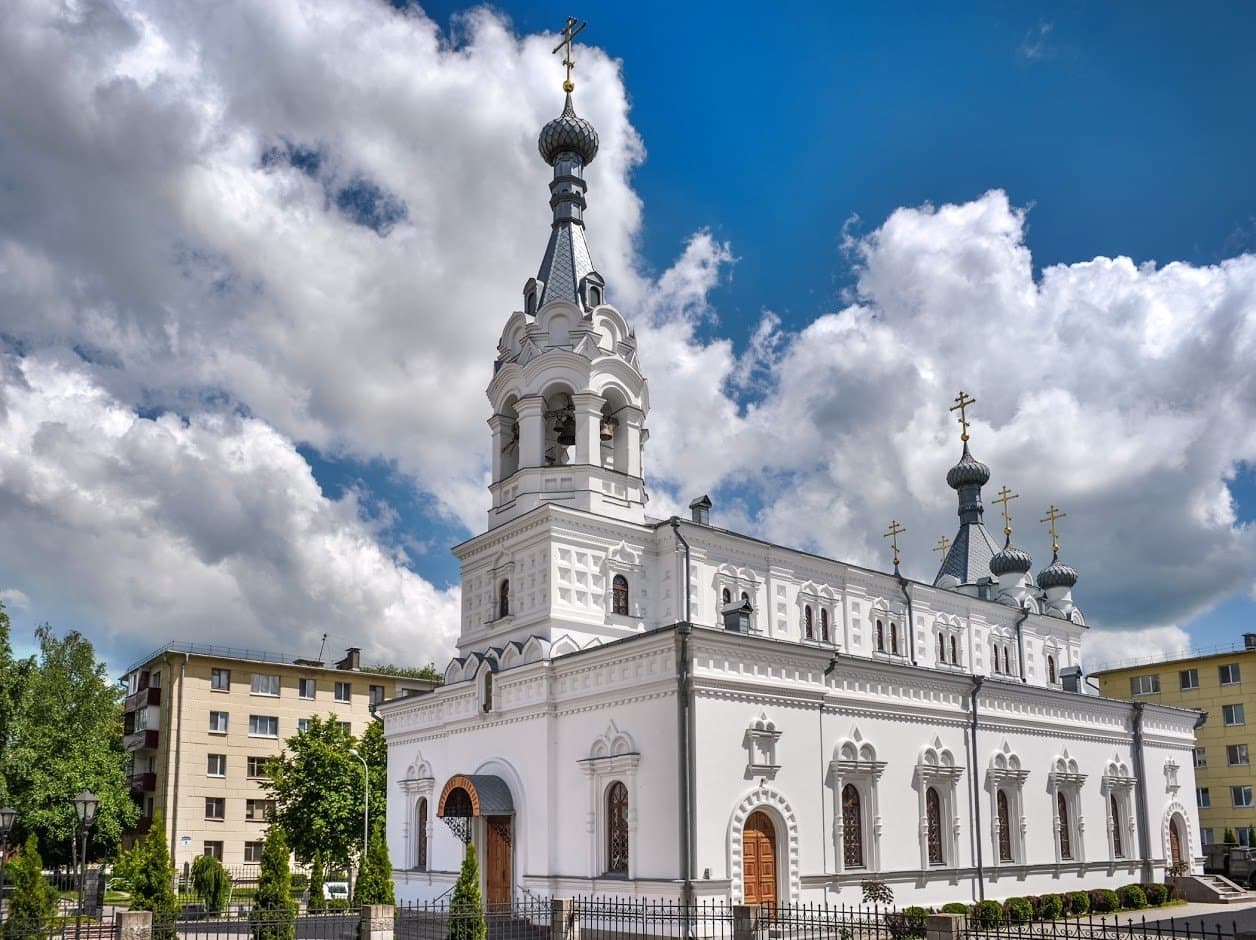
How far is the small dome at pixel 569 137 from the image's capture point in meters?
29.2

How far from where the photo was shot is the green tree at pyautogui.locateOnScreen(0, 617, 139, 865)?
37781mm

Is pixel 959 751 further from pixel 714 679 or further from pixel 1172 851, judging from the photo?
pixel 1172 851

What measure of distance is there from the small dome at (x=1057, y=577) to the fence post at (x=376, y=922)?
28657mm

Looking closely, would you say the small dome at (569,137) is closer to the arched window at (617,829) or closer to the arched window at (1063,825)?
the arched window at (617,829)

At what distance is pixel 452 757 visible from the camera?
1042 inches

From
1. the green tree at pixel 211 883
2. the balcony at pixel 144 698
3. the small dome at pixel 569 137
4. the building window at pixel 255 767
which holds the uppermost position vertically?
the small dome at pixel 569 137

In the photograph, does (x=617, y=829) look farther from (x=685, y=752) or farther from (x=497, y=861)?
(x=497, y=861)

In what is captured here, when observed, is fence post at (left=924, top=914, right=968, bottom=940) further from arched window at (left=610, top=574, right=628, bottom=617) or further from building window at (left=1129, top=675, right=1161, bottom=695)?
building window at (left=1129, top=675, right=1161, bottom=695)

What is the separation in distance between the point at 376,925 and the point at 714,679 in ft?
22.9

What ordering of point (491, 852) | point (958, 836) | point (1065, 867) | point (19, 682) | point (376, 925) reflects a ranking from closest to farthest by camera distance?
point (376, 925)
point (491, 852)
point (958, 836)
point (1065, 867)
point (19, 682)

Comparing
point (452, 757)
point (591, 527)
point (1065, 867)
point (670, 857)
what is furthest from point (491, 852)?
point (1065, 867)

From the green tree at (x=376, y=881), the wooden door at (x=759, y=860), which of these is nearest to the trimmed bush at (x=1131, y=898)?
the wooden door at (x=759, y=860)

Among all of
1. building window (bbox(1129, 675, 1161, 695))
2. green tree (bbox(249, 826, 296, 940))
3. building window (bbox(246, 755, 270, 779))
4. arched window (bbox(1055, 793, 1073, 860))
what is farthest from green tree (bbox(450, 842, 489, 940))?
building window (bbox(1129, 675, 1161, 695))

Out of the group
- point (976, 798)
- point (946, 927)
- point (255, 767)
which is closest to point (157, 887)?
point (946, 927)
